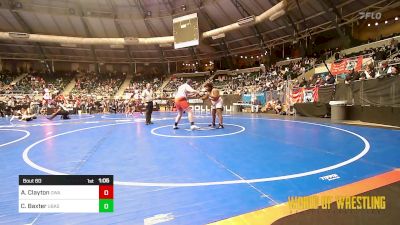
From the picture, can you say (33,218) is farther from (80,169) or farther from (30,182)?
(80,169)

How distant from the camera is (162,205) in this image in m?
3.05

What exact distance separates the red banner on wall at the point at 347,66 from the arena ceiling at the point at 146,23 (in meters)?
9.15

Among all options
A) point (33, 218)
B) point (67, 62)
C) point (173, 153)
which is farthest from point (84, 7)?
point (33, 218)

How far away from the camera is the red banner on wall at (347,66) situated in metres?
16.0

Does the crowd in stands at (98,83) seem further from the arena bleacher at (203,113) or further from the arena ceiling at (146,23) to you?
the arena ceiling at (146,23)

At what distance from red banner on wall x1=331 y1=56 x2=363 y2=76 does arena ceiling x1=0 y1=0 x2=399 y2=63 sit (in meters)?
9.15

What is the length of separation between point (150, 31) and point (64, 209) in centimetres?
3830

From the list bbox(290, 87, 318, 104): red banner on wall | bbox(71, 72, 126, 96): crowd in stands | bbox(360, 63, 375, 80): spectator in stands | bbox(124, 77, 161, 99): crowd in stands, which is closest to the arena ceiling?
bbox(71, 72, 126, 96): crowd in stands

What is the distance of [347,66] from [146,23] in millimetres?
27429
